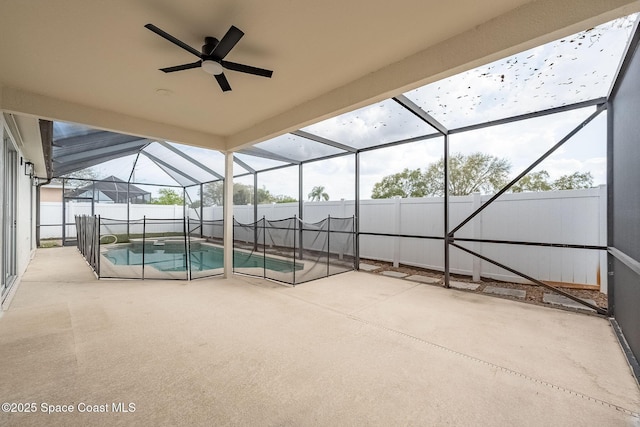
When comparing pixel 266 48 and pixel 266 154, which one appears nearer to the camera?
pixel 266 48

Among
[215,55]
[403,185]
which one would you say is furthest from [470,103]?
[403,185]

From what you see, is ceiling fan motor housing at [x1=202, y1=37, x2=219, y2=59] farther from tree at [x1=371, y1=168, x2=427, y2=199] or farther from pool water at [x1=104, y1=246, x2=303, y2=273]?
tree at [x1=371, y1=168, x2=427, y2=199]

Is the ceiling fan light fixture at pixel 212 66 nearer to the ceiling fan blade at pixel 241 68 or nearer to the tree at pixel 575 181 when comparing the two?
the ceiling fan blade at pixel 241 68

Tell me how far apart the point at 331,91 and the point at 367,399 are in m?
2.96

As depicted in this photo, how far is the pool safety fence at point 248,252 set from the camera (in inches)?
203

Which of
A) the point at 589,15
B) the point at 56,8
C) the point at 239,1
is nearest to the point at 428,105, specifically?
the point at 589,15

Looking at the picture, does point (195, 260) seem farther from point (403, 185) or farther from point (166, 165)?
point (403, 185)

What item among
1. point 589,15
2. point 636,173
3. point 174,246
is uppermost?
point 589,15

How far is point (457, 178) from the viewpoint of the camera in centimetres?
637

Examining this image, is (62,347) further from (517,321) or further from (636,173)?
(636,173)

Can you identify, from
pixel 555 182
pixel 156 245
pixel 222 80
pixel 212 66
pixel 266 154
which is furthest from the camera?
pixel 156 245

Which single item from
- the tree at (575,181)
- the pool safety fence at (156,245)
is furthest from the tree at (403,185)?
the pool safety fence at (156,245)

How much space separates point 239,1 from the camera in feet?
5.79

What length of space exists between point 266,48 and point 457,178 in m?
5.60
